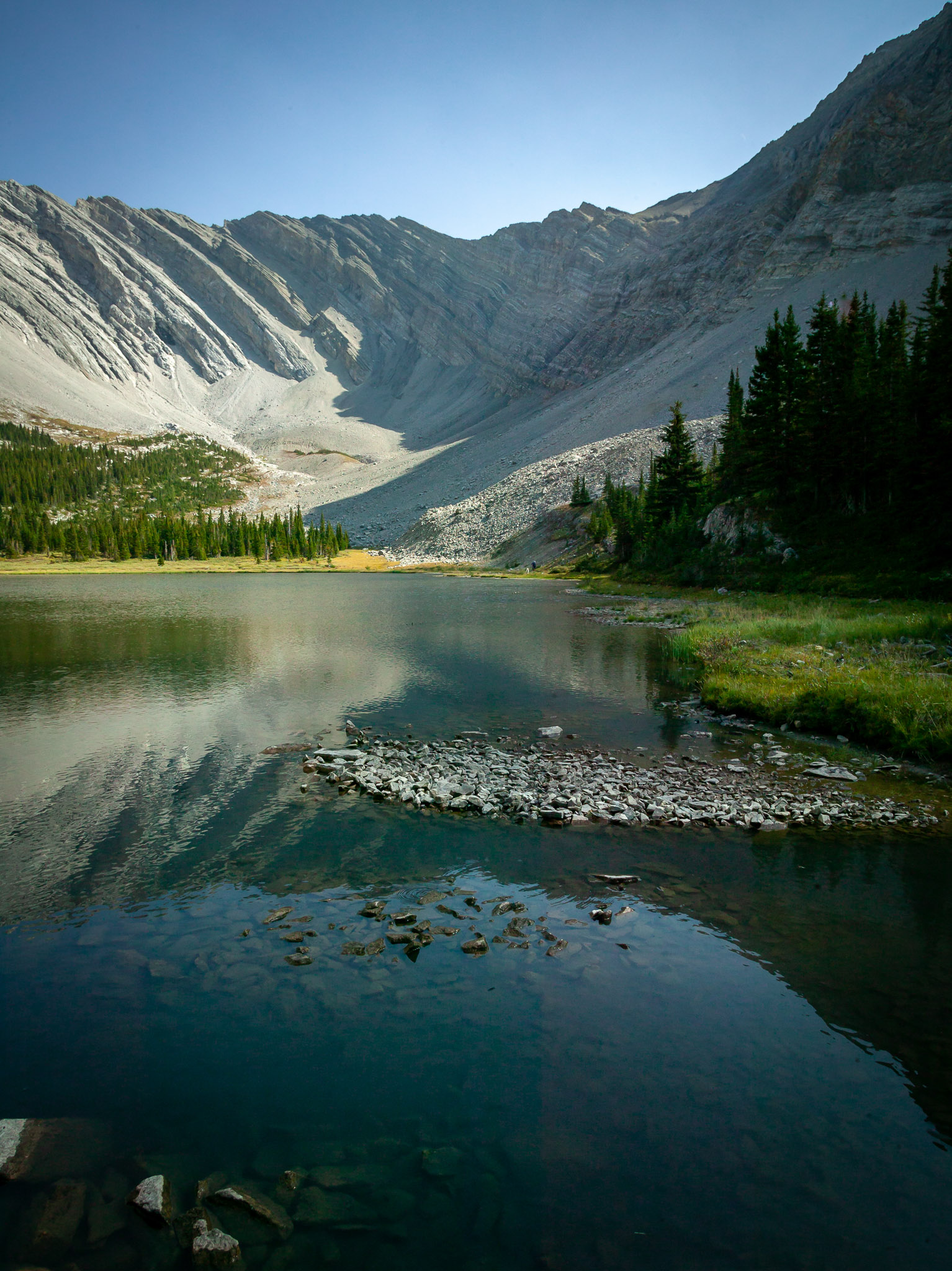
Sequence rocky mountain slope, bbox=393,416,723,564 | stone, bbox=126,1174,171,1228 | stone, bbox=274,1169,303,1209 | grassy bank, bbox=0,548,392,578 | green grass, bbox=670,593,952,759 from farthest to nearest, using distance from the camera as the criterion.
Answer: grassy bank, bbox=0,548,392,578, rocky mountain slope, bbox=393,416,723,564, green grass, bbox=670,593,952,759, stone, bbox=274,1169,303,1209, stone, bbox=126,1174,171,1228

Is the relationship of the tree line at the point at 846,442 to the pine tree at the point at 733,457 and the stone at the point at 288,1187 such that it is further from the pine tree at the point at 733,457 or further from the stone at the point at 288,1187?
the stone at the point at 288,1187

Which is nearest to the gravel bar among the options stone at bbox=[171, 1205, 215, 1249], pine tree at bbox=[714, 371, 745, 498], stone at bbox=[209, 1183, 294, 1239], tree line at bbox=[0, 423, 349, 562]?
stone at bbox=[209, 1183, 294, 1239]

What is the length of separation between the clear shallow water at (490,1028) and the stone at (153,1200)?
0.12 meters

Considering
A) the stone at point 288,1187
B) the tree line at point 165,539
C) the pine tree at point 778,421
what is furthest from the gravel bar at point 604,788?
the tree line at point 165,539

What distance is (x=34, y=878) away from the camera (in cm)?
1134

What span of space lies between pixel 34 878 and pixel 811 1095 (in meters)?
12.0

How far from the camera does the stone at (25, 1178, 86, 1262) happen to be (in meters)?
5.12

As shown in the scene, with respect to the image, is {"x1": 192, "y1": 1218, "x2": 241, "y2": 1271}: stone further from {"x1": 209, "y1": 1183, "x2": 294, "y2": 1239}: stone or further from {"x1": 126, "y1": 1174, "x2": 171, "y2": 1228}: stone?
{"x1": 126, "y1": 1174, "x2": 171, "y2": 1228}: stone

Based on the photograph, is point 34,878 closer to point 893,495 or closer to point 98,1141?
point 98,1141

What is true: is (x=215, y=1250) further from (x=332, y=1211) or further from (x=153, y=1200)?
(x=332, y=1211)

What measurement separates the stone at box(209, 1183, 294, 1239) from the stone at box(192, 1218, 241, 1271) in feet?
0.80

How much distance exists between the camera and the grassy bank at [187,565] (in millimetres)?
125250

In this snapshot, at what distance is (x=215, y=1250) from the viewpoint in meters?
5.10

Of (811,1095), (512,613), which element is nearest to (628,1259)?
(811,1095)
